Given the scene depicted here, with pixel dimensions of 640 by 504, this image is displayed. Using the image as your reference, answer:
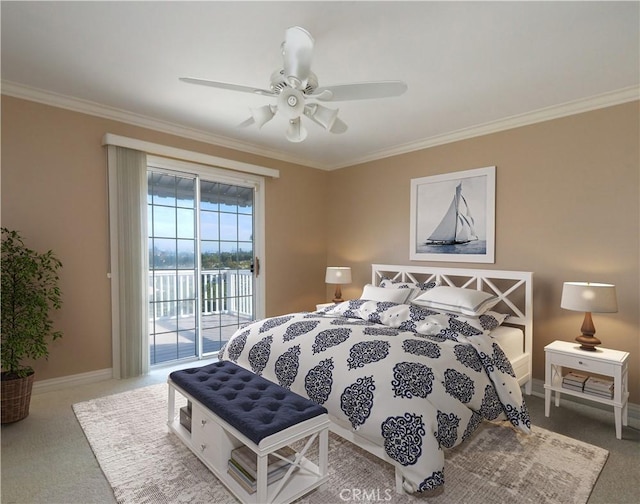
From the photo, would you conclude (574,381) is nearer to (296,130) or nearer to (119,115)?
(296,130)

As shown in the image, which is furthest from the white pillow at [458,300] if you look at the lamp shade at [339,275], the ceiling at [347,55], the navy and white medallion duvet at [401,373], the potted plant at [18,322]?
the potted plant at [18,322]

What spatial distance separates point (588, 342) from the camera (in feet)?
9.45

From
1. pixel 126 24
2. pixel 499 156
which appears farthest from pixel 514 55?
pixel 126 24

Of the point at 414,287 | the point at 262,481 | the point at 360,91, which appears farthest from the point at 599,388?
the point at 360,91

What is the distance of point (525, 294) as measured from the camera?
3.46m

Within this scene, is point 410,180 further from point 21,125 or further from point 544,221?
point 21,125

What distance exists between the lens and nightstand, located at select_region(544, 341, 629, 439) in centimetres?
261

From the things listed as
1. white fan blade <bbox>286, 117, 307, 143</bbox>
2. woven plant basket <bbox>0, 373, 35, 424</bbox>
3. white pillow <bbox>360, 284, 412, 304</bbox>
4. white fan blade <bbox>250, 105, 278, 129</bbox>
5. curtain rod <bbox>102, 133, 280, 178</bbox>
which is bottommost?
woven plant basket <bbox>0, 373, 35, 424</bbox>

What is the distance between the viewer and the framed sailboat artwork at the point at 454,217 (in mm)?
3826

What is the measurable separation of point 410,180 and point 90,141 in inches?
138

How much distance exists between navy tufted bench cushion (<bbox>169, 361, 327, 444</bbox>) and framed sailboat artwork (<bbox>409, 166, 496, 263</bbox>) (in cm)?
269

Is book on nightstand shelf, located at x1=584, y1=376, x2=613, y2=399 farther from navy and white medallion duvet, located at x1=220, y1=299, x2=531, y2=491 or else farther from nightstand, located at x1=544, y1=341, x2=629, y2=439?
navy and white medallion duvet, located at x1=220, y1=299, x2=531, y2=491

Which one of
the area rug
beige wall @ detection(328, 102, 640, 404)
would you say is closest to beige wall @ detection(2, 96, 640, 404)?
beige wall @ detection(328, 102, 640, 404)

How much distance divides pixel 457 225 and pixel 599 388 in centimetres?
197
